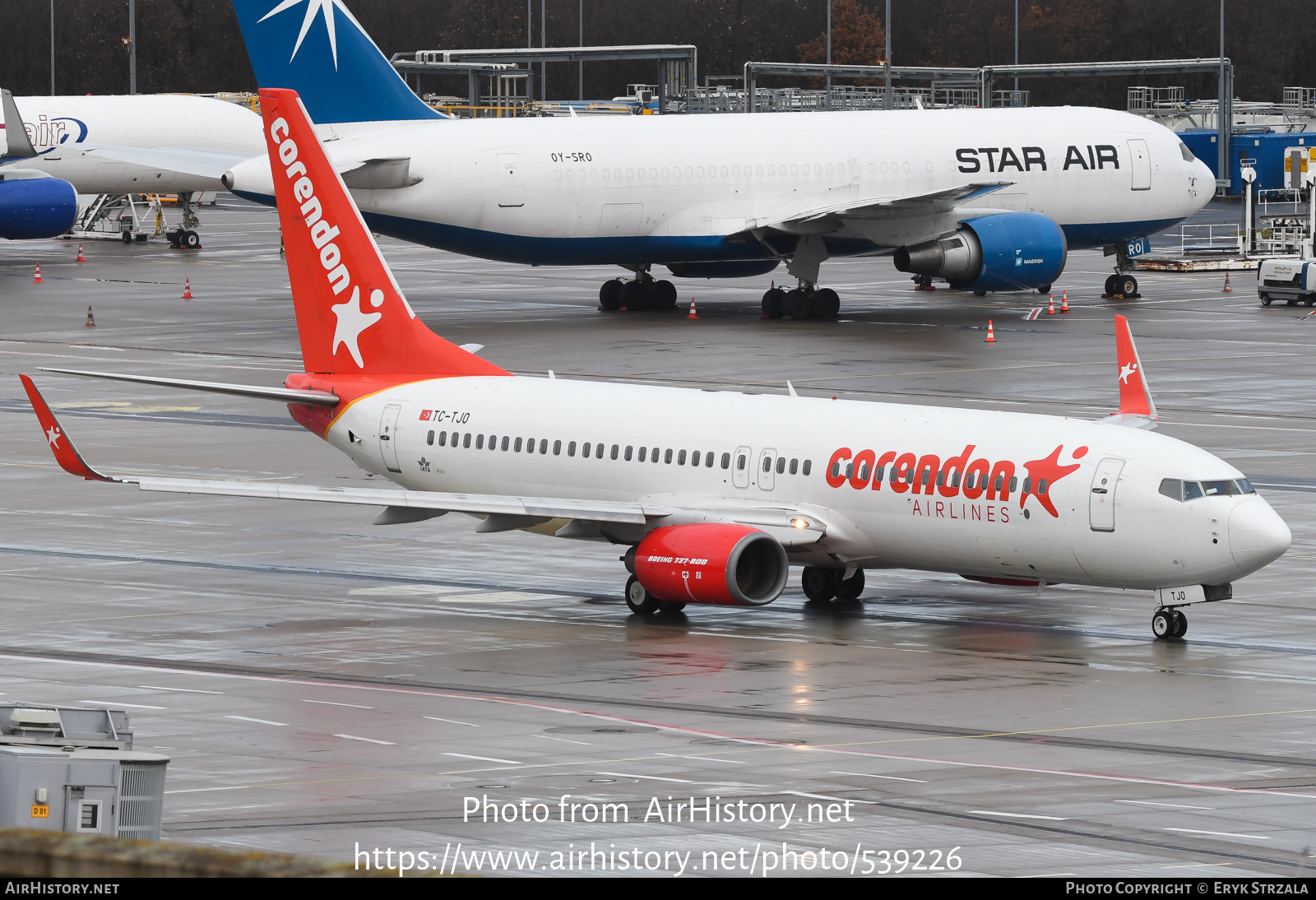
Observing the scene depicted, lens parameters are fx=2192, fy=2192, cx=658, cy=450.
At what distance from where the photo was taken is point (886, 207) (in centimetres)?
6725

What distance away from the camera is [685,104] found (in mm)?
120375

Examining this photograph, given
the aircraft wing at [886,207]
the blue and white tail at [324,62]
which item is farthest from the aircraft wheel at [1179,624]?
the blue and white tail at [324,62]

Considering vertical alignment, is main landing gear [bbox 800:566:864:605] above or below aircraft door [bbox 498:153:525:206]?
below

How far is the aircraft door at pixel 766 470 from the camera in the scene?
32094mm

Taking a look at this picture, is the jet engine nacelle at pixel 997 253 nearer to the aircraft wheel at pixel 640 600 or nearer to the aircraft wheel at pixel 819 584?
the aircraft wheel at pixel 819 584

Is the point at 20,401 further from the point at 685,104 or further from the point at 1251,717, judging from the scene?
the point at 685,104

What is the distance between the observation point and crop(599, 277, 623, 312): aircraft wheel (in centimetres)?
7400

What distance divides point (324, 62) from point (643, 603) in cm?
3694

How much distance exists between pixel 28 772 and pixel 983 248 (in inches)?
2157

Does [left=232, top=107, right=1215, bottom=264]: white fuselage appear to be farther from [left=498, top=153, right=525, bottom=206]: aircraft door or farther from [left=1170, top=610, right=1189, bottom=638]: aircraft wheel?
[left=1170, top=610, right=1189, bottom=638]: aircraft wheel

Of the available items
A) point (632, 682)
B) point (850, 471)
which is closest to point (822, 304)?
point (850, 471)

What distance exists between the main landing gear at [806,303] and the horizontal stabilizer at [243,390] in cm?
3537

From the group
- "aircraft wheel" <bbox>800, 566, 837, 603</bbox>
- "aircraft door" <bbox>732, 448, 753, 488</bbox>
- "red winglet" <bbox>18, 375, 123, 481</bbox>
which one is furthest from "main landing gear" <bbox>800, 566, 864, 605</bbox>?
"red winglet" <bbox>18, 375, 123, 481</bbox>

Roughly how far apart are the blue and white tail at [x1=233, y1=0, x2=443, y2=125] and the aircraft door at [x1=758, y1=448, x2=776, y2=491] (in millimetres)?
32520
